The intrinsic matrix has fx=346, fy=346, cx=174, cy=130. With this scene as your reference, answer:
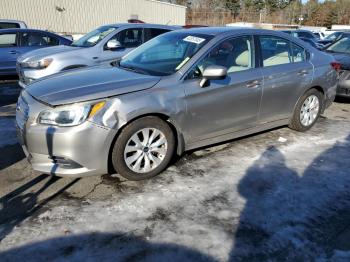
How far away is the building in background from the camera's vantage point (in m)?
20.0

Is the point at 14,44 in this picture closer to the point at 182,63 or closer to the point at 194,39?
the point at 194,39

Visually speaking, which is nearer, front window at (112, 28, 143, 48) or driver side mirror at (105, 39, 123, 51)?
driver side mirror at (105, 39, 123, 51)

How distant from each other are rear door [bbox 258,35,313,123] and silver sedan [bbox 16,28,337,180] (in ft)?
0.05

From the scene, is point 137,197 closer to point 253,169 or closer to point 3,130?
point 253,169

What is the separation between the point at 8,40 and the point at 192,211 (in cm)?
845

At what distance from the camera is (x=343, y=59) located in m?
7.50

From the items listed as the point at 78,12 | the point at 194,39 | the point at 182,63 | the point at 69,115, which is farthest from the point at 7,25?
the point at 78,12

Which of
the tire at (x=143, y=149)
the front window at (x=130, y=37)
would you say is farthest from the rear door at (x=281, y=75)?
the front window at (x=130, y=37)

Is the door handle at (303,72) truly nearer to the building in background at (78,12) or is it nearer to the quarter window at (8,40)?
the quarter window at (8,40)

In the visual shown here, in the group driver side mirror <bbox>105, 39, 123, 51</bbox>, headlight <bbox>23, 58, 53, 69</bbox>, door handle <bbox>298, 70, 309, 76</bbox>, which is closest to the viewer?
door handle <bbox>298, 70, 309, 76</bbox>

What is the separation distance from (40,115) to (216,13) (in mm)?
46203

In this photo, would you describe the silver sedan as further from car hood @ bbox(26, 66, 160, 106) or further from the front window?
the front window

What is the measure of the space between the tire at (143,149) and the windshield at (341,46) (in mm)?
6205

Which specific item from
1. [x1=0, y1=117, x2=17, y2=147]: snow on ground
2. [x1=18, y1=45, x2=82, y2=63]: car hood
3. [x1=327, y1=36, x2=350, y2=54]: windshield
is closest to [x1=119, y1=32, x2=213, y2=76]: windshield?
[x1=0, y1=117, x2=17, y2=147]: snow on ground
